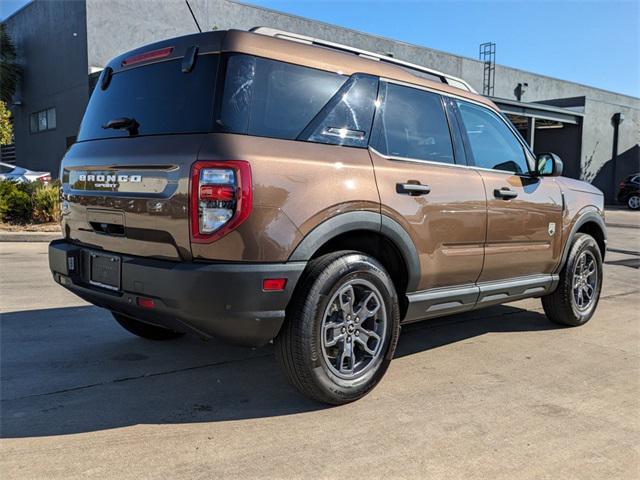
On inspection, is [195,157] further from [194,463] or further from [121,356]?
[121,356]

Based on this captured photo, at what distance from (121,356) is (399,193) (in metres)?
2.36

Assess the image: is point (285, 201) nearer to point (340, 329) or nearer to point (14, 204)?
point (340, 329)

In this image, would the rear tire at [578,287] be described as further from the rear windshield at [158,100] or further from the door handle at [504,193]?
the rear windshield at [158,100]

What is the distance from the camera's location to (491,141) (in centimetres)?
447

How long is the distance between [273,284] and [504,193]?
221cm

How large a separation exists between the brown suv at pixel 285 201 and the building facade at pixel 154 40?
1701 cm

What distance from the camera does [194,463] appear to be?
260 cm

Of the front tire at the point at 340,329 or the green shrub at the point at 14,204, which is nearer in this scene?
the front tire at the point at 340,329

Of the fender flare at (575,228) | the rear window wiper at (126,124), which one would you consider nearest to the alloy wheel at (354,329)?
the rear window wiper at (126,124)

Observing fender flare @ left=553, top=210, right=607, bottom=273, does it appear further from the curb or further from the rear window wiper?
the curb

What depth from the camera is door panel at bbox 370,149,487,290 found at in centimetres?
347

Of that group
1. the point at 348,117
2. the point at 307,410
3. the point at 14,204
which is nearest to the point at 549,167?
the point at 348,117

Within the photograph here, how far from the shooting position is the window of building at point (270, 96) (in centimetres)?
292

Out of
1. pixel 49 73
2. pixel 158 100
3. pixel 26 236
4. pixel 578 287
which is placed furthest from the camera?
pixel 49 73
